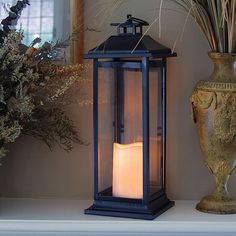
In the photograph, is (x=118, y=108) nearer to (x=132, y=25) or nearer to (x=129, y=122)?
(x=129, y=122)

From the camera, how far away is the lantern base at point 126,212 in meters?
1.31

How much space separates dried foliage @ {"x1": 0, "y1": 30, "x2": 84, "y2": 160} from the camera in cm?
131

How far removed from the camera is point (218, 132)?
52.1 inches

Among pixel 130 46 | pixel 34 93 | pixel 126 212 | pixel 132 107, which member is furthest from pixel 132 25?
pixel 126 212

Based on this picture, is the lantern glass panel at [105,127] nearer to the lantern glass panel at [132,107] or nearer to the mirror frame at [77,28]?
the lantern glass panel at [132,107]

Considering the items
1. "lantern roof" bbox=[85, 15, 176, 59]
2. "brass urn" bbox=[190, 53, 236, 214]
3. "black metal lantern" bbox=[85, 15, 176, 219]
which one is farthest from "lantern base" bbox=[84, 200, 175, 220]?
"lantern roof" bbox=[85, 15, 176, 59]

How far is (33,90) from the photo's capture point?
4.58ft

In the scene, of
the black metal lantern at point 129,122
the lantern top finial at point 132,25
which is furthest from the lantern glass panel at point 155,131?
the lantern top finial at point 132,25

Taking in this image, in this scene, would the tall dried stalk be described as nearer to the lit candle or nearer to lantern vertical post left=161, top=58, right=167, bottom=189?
lantern vertical post left=161, top=58, right=167, bottom=189

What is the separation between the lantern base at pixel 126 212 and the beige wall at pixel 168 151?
0.14 m

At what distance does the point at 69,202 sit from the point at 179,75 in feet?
1.43

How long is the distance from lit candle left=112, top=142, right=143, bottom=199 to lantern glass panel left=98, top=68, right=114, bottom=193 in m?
0.03

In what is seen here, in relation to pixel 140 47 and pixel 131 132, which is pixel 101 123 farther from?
pixel 140 47

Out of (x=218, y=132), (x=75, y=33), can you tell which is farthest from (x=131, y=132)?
(x=75, y=33)
